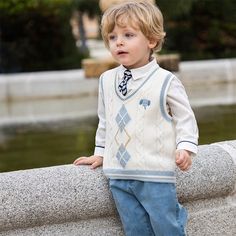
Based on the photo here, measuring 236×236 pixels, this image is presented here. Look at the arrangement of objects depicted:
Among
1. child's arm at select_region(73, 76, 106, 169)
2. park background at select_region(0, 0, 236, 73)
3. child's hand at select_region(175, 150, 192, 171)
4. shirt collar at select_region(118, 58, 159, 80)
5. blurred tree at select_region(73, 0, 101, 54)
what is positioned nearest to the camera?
child's hand at select_region(175, 150, 192, 171)

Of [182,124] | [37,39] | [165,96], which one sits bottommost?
[37,39]

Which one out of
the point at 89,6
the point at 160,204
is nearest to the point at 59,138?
the point at 160,204

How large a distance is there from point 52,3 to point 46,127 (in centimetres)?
828

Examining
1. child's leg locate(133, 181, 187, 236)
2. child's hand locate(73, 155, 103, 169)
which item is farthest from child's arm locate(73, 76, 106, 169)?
child's leg locate(133, 181, 187, 236)

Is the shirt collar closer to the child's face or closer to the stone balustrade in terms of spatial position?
the child's face

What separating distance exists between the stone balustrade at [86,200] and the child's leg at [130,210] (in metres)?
0.12

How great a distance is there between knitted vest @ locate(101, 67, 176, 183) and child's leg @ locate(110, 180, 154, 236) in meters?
0.05

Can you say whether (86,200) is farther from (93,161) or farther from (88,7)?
(88,7)

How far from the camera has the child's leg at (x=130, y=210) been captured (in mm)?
2730

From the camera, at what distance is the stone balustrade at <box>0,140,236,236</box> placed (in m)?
2.74

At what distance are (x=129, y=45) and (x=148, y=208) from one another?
26.6 inches

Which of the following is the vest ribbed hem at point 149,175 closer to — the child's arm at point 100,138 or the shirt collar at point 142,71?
the child's arm at point 100,138

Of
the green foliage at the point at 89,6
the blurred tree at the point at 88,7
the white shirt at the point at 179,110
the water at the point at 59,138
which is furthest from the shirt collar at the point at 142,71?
the green foliage at the point at 89,6

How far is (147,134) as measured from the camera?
2660 mm
